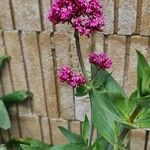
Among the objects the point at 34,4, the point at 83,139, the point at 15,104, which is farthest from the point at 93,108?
the point at 15,104

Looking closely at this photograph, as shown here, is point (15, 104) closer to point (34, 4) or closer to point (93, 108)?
point (34, 4)

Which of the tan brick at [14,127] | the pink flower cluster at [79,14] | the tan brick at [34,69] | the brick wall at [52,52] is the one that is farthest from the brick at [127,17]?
the tan brick at [14,127]

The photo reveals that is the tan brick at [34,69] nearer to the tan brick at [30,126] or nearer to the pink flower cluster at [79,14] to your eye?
the tan brick at [30,126]

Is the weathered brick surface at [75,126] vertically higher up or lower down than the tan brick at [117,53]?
lower down

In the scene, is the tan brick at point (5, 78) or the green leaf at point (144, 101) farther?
the tan brick at point (5, 78)

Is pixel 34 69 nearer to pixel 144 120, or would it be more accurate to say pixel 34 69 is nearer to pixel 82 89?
pixel 82 89

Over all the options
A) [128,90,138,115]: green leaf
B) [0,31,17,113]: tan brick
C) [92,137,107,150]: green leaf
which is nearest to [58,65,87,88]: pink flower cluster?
[128,90,138,115]: green leaf
